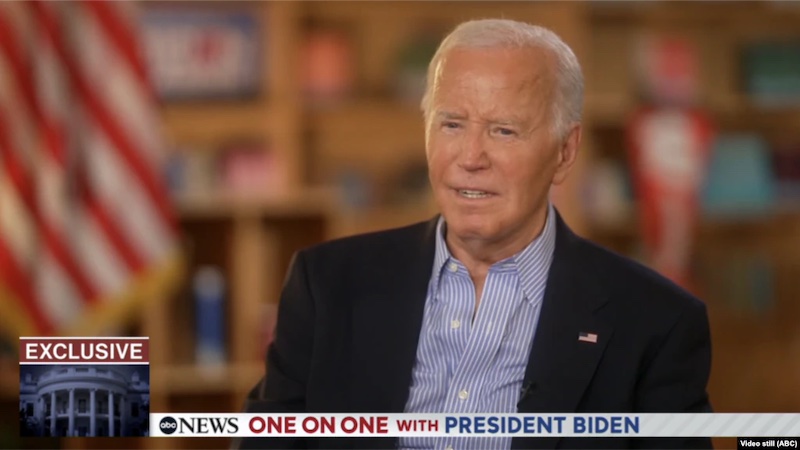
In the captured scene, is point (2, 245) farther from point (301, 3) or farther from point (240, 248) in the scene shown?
point (301, 3)

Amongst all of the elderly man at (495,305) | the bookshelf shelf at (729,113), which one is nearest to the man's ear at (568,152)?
the elderly man at (495,305)

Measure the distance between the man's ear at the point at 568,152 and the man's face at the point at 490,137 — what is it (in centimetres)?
2

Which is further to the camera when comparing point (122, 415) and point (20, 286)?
point (20, 286)

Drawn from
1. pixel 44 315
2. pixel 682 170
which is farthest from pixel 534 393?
pixel 682 170

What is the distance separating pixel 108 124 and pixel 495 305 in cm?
110

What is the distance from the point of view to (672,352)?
150cm

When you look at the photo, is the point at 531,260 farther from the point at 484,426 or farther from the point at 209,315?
the point at 209,315

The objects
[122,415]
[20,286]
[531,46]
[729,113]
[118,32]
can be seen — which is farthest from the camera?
[729,113]

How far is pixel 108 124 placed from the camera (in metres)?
2.33

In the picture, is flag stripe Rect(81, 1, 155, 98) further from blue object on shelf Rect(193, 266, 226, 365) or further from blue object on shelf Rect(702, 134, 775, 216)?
blue object on shelf Rect(702, 134, 775, 216)

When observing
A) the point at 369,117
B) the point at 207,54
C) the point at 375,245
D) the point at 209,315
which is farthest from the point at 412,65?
the point at 375,245

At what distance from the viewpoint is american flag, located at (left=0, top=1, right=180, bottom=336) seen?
2158mm

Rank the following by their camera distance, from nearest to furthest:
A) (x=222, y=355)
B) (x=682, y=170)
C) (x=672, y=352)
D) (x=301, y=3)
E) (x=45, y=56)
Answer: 1. (x=672, y=352)
2. (x=45, y=56)
3. (x=222, y=355)
4. (x=682, y=170)
5. (x=301, y=3)

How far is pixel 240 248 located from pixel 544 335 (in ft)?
4.67
